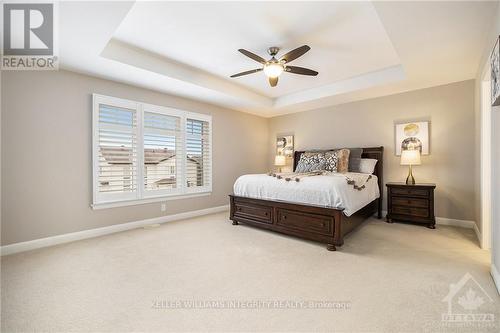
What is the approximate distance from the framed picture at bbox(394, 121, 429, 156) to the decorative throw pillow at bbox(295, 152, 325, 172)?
140cm

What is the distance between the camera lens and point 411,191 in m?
3.87

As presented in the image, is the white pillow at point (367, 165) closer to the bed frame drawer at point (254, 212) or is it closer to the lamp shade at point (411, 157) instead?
the lamp shade at point (411, 157)

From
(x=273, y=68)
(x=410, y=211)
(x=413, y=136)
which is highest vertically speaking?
(x=273, y=68)

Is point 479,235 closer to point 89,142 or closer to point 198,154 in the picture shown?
point 198,154

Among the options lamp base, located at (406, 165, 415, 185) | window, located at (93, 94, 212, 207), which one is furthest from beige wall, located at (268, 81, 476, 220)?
window, located at (93, 94, 212, 207)

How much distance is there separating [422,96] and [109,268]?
17.7 ft

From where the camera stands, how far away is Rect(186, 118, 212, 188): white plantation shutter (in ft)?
15.4

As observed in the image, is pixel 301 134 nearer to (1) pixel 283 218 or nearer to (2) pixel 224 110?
(2) pixel 224 110

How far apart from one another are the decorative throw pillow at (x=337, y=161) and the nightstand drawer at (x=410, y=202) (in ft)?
3.25

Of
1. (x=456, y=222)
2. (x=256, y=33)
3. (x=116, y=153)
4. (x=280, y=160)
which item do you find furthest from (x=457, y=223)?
(x=116, y=153)

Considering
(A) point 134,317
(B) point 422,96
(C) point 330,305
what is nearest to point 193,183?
(A) point 134,317

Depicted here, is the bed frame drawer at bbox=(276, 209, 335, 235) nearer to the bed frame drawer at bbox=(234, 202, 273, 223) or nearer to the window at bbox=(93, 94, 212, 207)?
the bed frame drawer at bbox=(234, 202, 273, 223)

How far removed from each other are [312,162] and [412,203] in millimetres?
1809

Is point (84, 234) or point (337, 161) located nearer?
point (84, 234)
